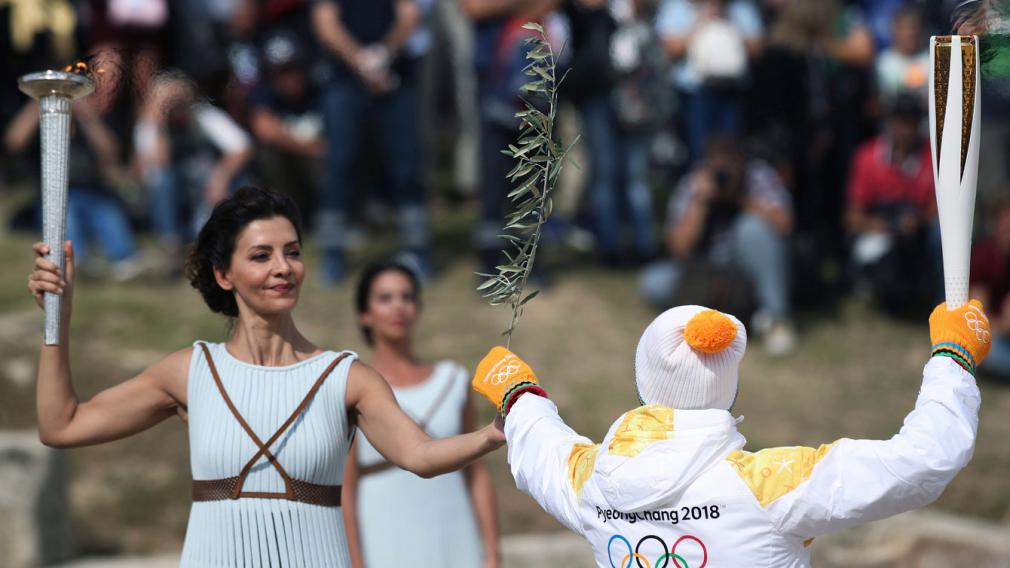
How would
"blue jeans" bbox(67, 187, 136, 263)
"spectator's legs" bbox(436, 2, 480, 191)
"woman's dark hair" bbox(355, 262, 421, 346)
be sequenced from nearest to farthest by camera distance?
"woman's dark hair" bbox(355, 262, 421, 346), "blue jeans" bbox(67, 187, 136, 263), "spectator's legs" bbox(436, 2, 480, 191)

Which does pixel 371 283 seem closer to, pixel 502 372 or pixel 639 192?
pixel 502 372

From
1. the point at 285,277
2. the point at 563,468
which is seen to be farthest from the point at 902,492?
the point at 285,277

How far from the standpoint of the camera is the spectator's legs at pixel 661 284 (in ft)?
31.4

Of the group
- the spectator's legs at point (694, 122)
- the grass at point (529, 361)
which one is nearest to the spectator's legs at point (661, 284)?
the grass at point (529, 361)

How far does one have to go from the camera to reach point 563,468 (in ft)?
11.0

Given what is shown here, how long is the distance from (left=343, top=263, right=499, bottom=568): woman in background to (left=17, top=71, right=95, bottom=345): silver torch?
1431 mm

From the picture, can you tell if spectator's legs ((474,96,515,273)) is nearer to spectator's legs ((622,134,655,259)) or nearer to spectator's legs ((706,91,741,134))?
spectator's legs ((622,134,655,259))

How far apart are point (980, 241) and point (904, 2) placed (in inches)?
81.1

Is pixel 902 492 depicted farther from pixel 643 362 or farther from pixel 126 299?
pixel 126 299

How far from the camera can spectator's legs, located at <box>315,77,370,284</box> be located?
942 cm

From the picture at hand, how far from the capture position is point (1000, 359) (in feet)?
30.8

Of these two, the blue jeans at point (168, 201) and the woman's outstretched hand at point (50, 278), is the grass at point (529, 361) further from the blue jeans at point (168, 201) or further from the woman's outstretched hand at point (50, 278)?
the woman's outstretched hand at point (50, 278)

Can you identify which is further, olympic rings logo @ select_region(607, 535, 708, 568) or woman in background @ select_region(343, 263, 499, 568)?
woman in background @ select_region(343, 263, 499, 568)

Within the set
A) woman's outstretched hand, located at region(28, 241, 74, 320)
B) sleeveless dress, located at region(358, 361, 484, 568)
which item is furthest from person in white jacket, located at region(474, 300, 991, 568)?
sleeveless dress, located at region(358, 361, 484, 568)
